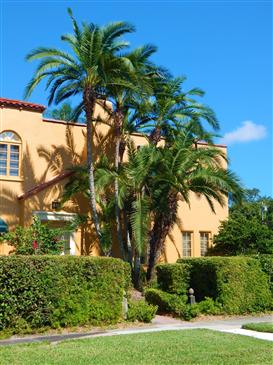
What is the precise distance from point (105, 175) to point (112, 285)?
731 cm

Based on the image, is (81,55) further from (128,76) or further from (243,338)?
(243,338)

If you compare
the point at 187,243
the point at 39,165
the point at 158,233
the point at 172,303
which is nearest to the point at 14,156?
the point at 39,165

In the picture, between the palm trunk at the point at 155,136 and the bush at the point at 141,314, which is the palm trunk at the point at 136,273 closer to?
the palm trunk at the point at 155,136

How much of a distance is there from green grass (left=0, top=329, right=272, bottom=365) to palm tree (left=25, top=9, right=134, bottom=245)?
9.41 m

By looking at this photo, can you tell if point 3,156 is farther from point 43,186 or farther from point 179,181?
point 179,181

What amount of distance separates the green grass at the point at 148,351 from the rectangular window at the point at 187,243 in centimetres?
1384

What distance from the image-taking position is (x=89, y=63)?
746 inches

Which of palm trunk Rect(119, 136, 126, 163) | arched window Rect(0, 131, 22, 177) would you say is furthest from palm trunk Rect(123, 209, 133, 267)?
arched window Rect(0, 131, 22, 177)

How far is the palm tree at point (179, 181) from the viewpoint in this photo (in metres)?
20.6

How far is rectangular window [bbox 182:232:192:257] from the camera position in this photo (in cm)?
2544

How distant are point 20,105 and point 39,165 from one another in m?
2.66

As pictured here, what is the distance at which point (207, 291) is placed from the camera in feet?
54.8

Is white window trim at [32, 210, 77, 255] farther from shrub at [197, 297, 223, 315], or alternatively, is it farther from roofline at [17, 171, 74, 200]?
shrub at [197, 297, 223, 315]

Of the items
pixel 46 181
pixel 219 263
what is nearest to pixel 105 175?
pixel 46 181
